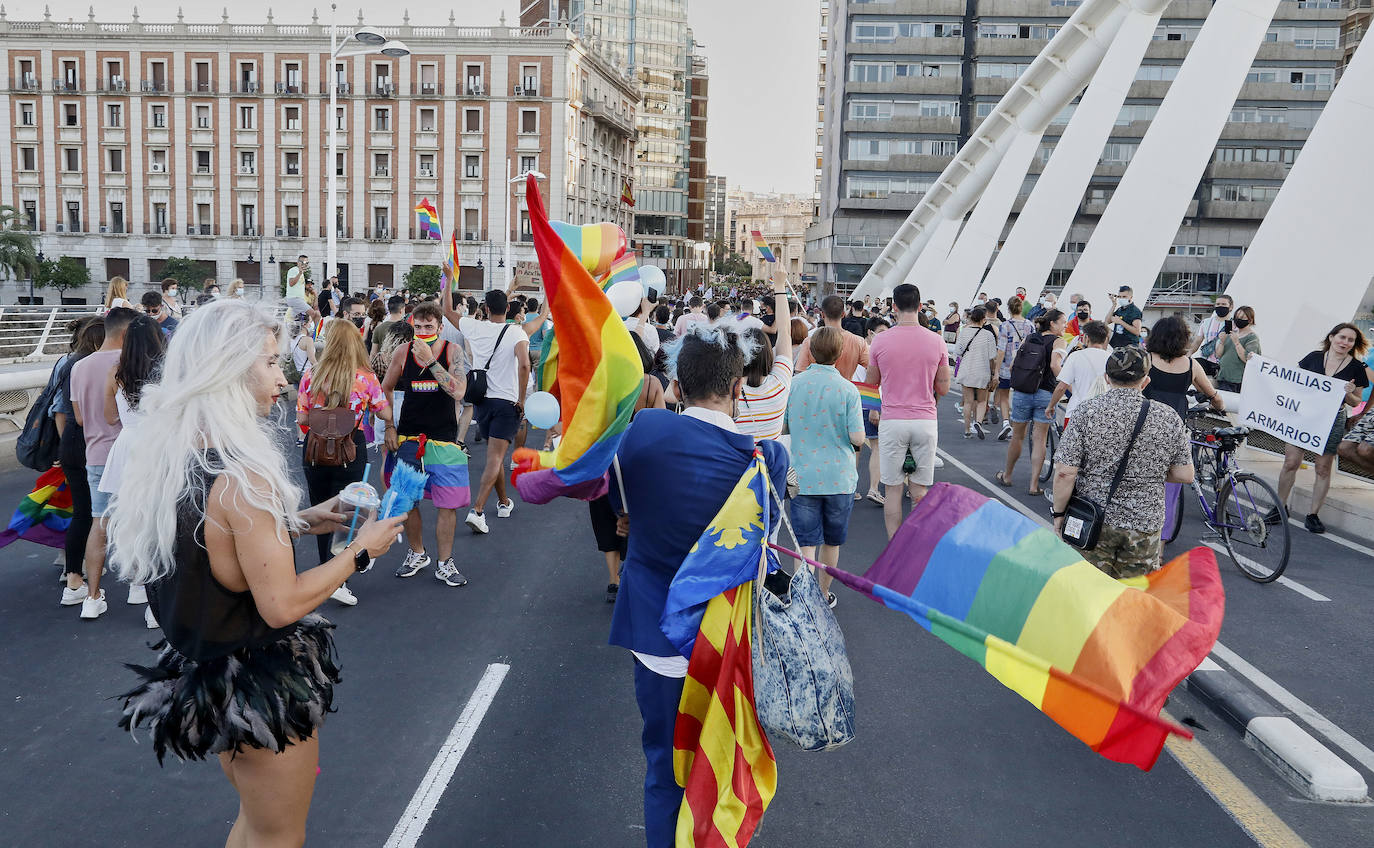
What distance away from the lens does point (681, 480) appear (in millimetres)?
3219

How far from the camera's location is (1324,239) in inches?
632

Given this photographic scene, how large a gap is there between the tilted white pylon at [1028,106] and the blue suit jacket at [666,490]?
104 ft

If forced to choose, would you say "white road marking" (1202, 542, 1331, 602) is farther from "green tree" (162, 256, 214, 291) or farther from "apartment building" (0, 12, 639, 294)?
A: "green tree" (162, 256, 214, 291)

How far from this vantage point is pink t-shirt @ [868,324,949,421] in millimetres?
7797

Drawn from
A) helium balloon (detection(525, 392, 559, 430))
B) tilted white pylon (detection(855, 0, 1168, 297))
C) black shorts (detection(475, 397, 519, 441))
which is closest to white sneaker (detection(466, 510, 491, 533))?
black shorts (detection(475, 397, 519, 441))

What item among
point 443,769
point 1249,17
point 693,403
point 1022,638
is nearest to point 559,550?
point 443,769

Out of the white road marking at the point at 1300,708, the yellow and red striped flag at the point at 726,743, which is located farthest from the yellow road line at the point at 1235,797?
the yellow and red striped flag at the point at 726,743

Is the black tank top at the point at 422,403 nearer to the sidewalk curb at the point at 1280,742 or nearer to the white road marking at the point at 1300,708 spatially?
the sidewalk curb at the point at 1280,742

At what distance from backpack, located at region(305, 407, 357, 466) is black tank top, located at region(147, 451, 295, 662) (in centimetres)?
394

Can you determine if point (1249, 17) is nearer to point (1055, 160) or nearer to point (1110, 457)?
point (1055, 160)

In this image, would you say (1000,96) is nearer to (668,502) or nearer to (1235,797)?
(1235,797)

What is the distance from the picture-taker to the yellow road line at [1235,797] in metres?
3.88

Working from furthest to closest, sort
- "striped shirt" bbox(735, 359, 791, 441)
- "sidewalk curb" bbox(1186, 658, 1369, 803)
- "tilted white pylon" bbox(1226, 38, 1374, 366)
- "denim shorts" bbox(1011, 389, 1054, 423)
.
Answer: "tilted white pylon" bbox(1226, 38, 1374, 366)
"denim shorts" bbox(1011, 389, 1054, 423)
"striped shirt" bbox(735, 359, 791, 441)
"sidewalk curb" bbox(1186, 658, 1369, 803)

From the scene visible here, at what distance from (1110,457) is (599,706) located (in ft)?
9.31
